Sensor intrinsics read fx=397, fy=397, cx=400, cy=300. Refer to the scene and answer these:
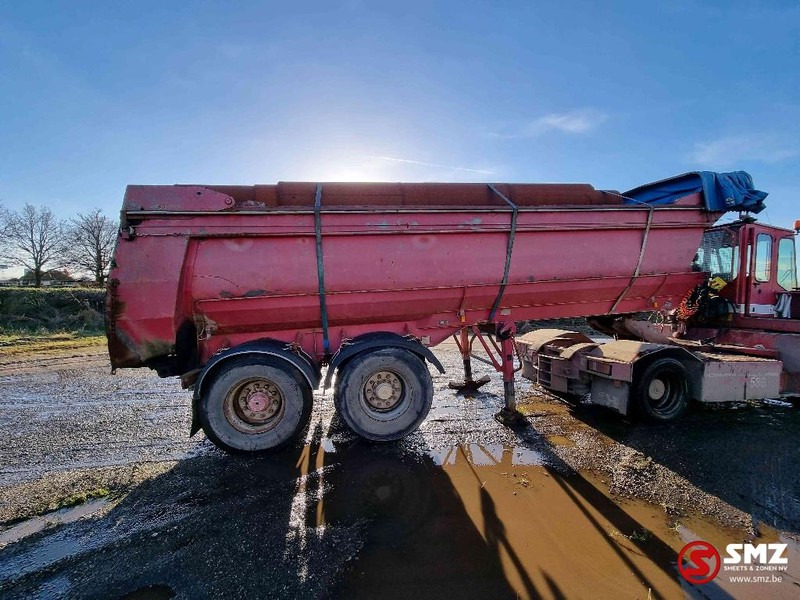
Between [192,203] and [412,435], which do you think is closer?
[192,203]

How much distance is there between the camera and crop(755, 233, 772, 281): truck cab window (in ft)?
20.7

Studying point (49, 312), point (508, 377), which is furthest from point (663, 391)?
point (49, 312)

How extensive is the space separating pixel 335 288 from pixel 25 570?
335cm

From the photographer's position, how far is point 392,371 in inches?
187

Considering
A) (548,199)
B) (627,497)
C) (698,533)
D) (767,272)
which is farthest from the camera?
(767,272)

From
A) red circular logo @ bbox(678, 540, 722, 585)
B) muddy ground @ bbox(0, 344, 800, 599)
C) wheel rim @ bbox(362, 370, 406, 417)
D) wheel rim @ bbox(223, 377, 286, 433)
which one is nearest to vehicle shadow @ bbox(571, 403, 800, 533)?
muddy ground @ bbox(0, 344, 800, 599)

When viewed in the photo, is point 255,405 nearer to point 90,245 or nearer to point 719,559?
point 719,559

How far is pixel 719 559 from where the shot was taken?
278 cm

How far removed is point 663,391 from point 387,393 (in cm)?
398

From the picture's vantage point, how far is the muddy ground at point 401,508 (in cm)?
259

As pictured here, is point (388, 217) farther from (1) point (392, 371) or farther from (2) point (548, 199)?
(2) point (548, 199)

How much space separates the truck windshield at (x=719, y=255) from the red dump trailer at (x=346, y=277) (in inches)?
34.3

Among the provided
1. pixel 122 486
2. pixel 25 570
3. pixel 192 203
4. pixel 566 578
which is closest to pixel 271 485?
pixel 122 486

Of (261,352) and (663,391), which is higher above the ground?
(261,352)
